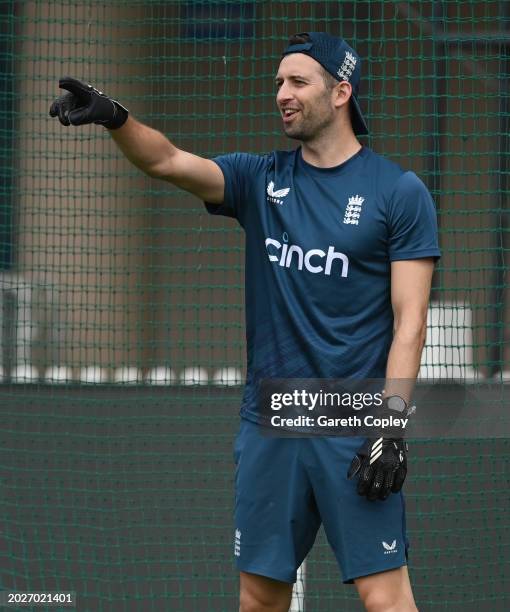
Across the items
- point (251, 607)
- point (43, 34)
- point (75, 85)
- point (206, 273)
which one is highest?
point (43, 34)

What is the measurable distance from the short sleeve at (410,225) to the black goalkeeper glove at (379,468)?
553 mm

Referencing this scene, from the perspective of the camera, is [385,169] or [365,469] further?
[385,169]

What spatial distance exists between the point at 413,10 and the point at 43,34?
6.16ft

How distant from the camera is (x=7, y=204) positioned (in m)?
6.08

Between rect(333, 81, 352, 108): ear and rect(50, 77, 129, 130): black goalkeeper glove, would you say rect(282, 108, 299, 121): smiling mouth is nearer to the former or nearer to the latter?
rect(333, 81, 352, 108): ear

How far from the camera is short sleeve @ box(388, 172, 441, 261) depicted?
3504 millimetres

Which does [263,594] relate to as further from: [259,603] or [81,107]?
[81,107]

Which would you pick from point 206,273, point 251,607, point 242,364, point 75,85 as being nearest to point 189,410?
point 242,364

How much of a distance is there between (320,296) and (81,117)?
88 cm

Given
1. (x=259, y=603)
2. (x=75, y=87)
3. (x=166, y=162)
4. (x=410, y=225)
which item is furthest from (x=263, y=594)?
(x=75, y=87)

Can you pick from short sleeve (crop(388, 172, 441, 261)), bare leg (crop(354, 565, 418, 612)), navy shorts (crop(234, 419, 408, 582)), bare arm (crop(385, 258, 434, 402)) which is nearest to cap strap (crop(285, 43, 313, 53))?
short sleeve (crop(388, 172, 441, 261))

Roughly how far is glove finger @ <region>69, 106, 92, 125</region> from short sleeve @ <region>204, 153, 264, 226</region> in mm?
539

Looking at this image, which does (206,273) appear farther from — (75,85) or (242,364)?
(75,85)

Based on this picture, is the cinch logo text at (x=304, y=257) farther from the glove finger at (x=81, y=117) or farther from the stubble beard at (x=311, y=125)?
the glove finger at (x=81, y=117)
